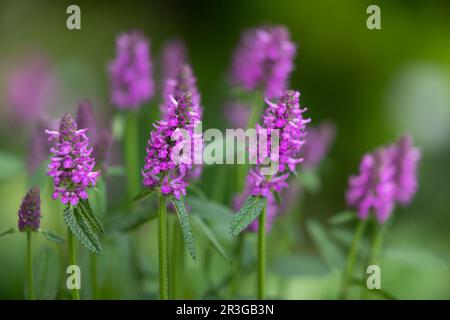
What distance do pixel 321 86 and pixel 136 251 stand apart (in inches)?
91.8

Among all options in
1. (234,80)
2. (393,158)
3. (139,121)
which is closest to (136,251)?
(234,80)

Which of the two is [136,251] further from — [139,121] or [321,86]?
[321,86]

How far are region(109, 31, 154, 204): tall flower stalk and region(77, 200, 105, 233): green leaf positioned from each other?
0.55 m

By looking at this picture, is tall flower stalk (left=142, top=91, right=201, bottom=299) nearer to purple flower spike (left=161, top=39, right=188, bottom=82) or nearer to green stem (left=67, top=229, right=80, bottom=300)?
green stem (left=67, top=229, right=80, bottom=300)

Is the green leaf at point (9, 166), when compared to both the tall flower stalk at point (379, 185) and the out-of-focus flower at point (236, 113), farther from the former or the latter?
the tall flower stalk at point (379, 185)

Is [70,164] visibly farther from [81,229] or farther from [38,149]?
[38,149]

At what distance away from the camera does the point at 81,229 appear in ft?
4.13

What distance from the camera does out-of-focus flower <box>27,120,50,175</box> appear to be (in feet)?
6.18

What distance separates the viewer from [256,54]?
1872 millimetres

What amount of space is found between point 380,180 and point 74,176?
795mm

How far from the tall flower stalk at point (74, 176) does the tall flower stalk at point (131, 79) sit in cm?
57

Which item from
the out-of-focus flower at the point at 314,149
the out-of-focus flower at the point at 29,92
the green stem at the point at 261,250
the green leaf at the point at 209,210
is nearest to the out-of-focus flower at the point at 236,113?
the out-of-focus flower at the point at 314,149

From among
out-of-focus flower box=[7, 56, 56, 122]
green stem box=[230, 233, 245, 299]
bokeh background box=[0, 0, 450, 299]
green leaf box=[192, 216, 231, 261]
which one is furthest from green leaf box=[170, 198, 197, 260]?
bokeh background box=[0, 0, 450, 299]

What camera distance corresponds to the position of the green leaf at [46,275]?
4.64 feet
